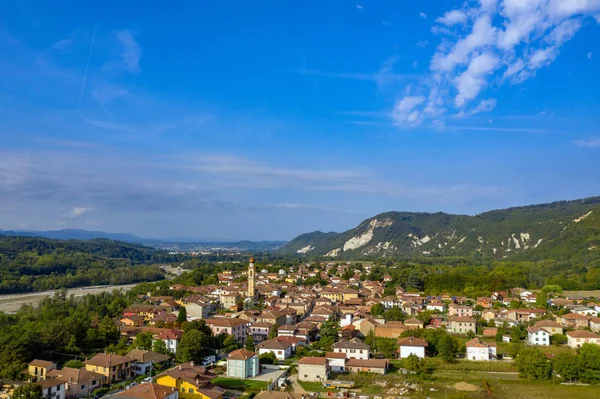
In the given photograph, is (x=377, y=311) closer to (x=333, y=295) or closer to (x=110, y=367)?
(x=333, y=295)

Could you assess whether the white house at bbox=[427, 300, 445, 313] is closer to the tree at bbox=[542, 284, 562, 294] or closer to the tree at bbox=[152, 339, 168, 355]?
the tree at bbox=[542, 284, 562, 294]

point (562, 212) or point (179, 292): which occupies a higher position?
point (562, 212)

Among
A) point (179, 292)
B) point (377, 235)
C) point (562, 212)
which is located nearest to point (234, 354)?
point (179, 292)

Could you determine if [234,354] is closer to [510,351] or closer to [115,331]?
[115,331]

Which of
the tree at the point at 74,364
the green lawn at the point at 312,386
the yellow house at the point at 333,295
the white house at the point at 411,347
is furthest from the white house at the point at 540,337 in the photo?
the tree at the point at 74,364

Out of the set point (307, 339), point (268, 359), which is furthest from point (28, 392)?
point (307, 339)

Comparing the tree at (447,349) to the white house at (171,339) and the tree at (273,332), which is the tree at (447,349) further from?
the white house at (171,339)

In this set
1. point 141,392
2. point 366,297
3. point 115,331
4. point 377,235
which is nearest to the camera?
point 141,392
